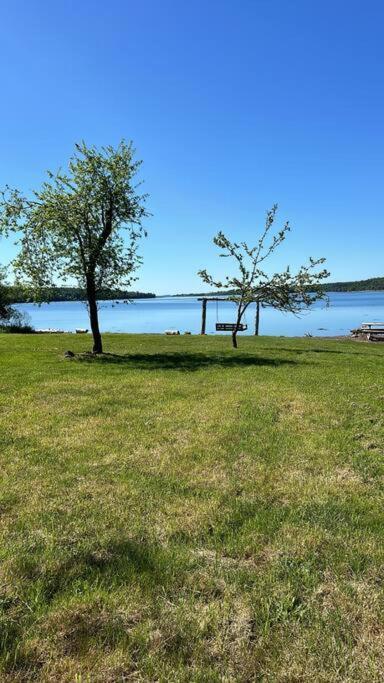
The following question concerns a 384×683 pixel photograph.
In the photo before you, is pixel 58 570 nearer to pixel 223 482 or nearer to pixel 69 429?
pixel 223 482

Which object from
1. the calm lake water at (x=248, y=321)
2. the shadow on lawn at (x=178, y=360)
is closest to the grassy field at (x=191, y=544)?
the shadow on lawn at (x=178, y=360)

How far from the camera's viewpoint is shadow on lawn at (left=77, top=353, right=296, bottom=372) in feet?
41.3

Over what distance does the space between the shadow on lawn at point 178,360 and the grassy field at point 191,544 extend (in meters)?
5.15

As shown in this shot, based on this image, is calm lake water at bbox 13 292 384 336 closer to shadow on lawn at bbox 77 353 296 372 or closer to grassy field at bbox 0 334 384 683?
shadow on lawn at bbox 77 353 296 372

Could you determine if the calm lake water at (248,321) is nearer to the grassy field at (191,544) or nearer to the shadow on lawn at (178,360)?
the shadow on lawn at (178,360)

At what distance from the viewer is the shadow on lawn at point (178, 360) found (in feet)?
41.3

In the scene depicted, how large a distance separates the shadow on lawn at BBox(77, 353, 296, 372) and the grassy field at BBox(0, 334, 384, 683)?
515cm

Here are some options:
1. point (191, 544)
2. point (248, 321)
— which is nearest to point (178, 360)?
point (191, 544)

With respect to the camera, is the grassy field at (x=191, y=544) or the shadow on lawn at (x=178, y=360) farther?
the shadow on lawn at (x=178, y=360)

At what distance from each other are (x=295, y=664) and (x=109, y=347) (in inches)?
636

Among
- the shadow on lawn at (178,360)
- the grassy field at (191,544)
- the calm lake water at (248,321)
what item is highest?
the grassy field at (191,544)

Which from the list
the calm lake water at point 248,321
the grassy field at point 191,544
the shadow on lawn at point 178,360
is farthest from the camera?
the calm lake water at point 248,321

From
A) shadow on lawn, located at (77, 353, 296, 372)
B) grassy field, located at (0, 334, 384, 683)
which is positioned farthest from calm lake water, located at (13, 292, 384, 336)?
grassy field, located at (0, 334, 384, 683)

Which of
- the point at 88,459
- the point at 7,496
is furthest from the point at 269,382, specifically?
the point at 7,496
